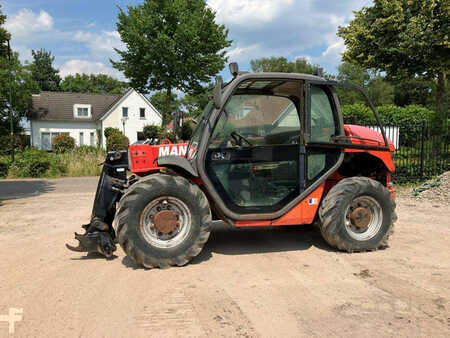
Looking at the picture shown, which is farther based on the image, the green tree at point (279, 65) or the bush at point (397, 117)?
the green tree at point (279, 65)

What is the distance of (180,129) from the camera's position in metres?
5.03

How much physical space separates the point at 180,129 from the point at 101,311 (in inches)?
104

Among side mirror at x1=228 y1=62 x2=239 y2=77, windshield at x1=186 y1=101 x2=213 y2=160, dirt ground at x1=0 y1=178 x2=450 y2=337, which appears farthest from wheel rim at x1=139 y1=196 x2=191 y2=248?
side mirror at x1=228 y1=62 x2=239 y2=77

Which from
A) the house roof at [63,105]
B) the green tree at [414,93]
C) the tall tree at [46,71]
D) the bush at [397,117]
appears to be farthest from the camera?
the tall tree at [46,71]

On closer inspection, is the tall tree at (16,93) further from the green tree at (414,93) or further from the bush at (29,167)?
the green tree at (414,93)

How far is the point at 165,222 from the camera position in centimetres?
426

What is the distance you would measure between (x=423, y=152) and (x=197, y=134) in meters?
8.95

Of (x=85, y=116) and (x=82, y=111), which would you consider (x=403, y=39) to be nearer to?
(x=85, y=116)

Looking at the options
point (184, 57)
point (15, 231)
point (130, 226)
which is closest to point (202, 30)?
point (184, 57)

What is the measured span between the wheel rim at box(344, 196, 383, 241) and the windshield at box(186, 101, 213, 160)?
219 centimetres

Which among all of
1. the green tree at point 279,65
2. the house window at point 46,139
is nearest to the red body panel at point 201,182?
the house window at point 46,139

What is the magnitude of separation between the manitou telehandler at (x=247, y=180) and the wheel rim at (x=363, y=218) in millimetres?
14

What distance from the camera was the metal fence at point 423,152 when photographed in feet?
36.3

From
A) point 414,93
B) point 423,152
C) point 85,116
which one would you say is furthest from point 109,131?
point 414,93
